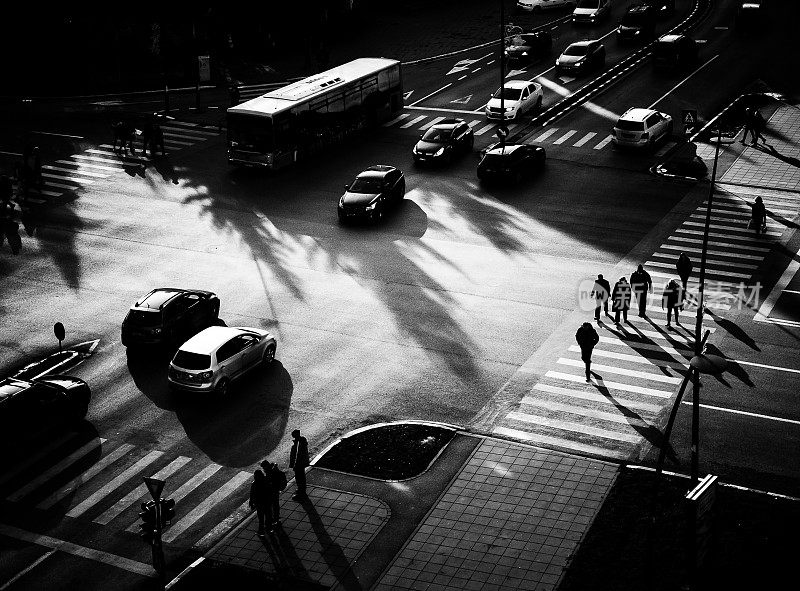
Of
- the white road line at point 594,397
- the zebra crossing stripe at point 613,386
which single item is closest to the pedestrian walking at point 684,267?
the zebra crossing stripe at point 613,386

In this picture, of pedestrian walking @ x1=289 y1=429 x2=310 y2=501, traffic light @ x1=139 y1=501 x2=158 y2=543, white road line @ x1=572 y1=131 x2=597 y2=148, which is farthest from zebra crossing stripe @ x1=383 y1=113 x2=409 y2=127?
traffic light @ x1=139 y1=501 x2=158 y2=543

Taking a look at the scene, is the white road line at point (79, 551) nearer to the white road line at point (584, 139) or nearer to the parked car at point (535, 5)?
the white road line at point (584, 139)

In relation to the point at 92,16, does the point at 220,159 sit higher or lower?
lower

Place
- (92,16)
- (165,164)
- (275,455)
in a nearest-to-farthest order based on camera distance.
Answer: (275,455)
(165,164)
(92,16)

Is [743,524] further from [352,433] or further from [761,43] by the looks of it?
[761,43]

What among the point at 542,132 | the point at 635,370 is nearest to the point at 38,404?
the point at 635,370

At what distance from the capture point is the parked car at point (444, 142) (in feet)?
175

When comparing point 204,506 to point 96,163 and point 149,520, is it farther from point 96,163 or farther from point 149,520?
point 96,163

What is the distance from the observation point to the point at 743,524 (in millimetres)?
24875

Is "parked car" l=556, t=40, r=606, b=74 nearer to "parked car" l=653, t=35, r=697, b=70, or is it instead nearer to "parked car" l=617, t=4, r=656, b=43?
"parked car" l=653, t=35, r=697, b=70

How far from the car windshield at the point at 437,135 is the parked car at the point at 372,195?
632 cm

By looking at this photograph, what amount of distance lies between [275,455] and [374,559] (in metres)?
5.40

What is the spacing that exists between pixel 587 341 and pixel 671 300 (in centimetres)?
520

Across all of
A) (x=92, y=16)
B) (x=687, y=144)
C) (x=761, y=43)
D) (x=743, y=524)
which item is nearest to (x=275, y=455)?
(x=743, y=524)
